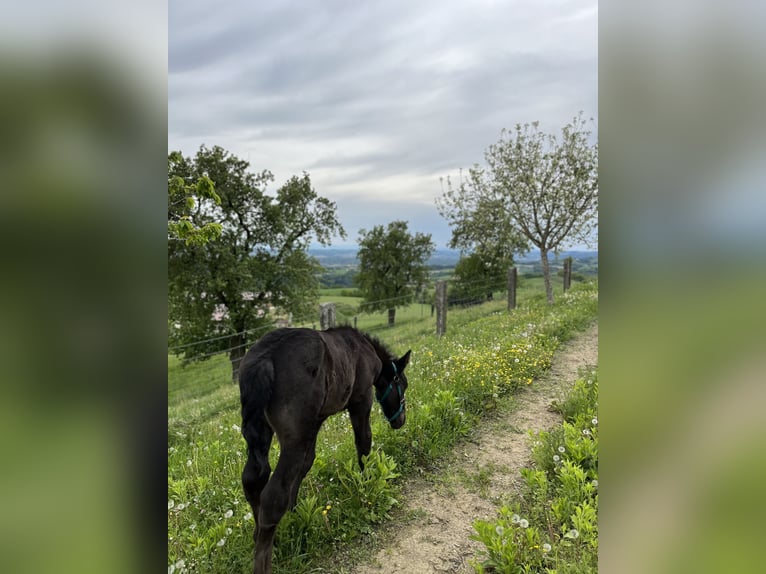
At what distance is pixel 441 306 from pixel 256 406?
9.20 metres

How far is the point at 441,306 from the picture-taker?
11.6 m

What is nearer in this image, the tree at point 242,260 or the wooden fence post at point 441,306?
the wooden fence post at point 441,306

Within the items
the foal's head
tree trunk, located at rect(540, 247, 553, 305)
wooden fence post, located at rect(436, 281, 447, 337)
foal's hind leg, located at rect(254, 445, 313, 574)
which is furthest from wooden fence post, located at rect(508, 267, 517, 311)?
foal's hind leg, located at rect(254, 445, 313, 574)

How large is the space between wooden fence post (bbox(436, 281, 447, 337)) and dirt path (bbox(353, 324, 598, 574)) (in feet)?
17.5

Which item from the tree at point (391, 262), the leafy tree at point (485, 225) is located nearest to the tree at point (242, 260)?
the leafy tree at point (485, 225)

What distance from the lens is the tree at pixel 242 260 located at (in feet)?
58.3

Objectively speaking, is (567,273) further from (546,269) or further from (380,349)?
(380,349)

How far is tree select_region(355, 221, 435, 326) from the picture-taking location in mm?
42156

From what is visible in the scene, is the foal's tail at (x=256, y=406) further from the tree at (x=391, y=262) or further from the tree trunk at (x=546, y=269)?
the tree at (x=391, y=262)

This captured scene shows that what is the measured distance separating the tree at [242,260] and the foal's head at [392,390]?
12658 mm
